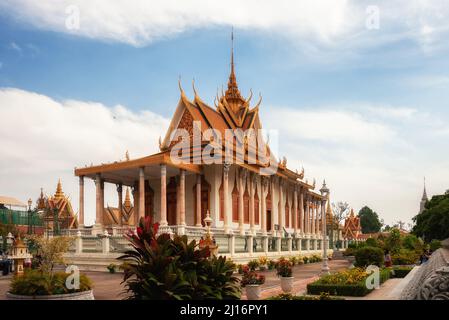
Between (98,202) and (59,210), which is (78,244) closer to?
(98,202)

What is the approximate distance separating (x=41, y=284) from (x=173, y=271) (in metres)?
3.56

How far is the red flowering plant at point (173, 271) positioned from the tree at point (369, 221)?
106651 millimetres

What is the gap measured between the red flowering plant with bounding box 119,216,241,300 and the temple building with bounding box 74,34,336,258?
16798mm

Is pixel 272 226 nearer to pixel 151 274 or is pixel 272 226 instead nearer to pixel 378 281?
pixel 378 281

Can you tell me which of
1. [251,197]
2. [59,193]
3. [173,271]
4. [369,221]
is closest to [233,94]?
[251,197]

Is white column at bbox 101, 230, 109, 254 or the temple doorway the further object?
the temple doorway

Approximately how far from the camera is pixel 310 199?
179 ft

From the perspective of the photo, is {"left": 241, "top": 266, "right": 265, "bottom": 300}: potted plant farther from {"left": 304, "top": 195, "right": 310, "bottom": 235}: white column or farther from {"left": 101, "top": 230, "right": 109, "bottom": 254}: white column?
{"left": 304, "top": 195, "right": 310, "bottom": 235}: white column

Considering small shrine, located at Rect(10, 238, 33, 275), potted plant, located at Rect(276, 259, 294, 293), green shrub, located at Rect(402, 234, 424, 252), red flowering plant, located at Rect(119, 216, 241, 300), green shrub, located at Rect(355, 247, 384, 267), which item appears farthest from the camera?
green shrub, located at Rect(402, 234, 424, 252)

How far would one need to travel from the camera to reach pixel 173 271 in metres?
11.0

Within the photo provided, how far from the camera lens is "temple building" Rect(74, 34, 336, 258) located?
32.3 metres

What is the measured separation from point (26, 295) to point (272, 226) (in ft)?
104

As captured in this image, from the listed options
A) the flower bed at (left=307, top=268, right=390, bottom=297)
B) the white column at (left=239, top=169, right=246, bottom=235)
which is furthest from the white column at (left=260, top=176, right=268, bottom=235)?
the flower bed at (left=307, top=268, right=390, bottom=297)
